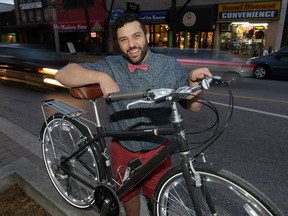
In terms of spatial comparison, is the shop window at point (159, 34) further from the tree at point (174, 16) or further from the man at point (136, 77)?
the man at point (136, 77)

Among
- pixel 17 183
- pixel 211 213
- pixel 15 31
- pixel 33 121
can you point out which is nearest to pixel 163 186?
pixel 211 213

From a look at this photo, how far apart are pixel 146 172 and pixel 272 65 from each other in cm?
1133

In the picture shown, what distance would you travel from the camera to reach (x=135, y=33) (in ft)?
6.24

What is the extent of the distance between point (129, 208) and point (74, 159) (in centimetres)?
71

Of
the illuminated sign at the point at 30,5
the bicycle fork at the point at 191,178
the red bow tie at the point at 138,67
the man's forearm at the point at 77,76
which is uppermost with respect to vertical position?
the illuminated sign at the point at 30,5

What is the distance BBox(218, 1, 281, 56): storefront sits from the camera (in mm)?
16812

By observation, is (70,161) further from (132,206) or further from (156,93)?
(156,93)

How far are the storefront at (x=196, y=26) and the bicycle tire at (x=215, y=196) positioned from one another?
61.6 feet

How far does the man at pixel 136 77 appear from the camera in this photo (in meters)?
1.91

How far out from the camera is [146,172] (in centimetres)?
189

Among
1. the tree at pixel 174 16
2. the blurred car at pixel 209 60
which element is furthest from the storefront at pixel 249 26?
the blurred car at pixel 209 60

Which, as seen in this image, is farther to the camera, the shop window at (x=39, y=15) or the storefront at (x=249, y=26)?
the shop window at (x=39, y=15)

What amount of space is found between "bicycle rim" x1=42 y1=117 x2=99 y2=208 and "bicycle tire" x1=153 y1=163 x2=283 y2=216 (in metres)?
0.73

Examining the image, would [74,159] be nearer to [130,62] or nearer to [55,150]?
[55,150]
